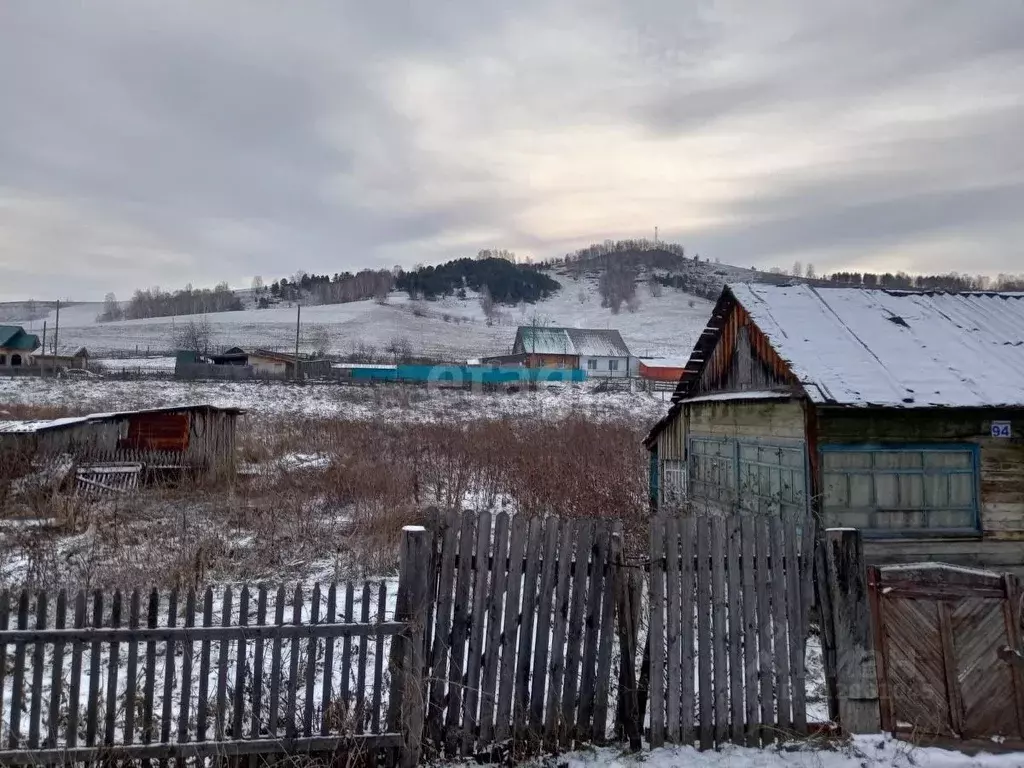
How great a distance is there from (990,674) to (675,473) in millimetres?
9364

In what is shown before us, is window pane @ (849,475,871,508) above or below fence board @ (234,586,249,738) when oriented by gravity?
above

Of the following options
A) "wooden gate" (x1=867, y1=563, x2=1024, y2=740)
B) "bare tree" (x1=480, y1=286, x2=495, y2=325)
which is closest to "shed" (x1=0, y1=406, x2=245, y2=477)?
"wooden gate" (x1=867, y1=563, x2=1024, y2=740)

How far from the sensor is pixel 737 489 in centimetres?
1180

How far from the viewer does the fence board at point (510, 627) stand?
15.1ft

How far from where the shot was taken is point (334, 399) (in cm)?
3616

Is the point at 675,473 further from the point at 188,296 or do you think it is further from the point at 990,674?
the point at 188,296

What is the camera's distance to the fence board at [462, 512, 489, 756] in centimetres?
458

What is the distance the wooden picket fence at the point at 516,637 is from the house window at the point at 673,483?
29.3 feet

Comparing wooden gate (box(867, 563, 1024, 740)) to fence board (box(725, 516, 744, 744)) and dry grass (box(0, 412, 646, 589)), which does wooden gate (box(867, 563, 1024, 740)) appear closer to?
fence board (box(725, 516, 744, 744))

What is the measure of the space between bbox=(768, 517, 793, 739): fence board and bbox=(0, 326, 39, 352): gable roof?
74.7 m

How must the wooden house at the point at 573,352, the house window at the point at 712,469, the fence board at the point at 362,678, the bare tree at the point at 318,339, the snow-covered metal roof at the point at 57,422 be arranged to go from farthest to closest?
1. the bare tree at the point at 318,339
2. the wooden house at the point at 573,352
3. the snow-covered metal roof at the point at 57,422
4. the house window at the point at 712,469
5. the fence board at the point at 362,678

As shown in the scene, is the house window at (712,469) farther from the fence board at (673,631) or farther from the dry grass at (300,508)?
the fence board at (673,631)

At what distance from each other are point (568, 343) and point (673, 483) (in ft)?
196

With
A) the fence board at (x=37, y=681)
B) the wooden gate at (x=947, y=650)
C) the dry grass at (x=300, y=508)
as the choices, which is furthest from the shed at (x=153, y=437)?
the wooden gate at (x=947, y=650)
